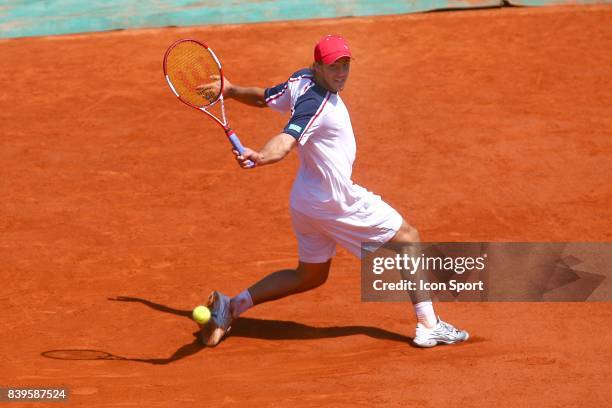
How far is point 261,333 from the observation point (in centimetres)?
750

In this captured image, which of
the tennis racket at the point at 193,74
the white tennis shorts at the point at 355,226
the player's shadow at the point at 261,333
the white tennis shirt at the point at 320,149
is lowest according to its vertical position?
the player's shadow at the point at 261,333

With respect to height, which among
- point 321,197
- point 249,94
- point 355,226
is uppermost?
point 249,94

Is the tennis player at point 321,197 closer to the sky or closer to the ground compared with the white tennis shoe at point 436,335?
closer to the sky

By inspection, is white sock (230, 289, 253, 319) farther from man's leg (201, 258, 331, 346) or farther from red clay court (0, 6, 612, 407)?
red clay court (0, 6, 612, 407)

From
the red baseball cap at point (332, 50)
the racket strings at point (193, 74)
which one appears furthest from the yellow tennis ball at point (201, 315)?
the red baseball cap at point (332, 50)

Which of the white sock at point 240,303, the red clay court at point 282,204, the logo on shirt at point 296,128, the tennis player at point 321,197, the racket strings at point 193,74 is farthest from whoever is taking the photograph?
the white sock at point 240,303

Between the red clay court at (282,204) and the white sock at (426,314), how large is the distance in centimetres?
21

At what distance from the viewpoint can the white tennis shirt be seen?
656 cm

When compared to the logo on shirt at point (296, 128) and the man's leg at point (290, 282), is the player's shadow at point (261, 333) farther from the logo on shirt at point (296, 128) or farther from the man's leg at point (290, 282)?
the logo on shirt at point (296, 128)

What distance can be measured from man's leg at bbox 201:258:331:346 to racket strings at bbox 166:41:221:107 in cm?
131

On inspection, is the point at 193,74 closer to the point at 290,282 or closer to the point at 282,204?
the point at 290,282

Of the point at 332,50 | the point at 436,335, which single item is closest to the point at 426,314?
the point at 436,335

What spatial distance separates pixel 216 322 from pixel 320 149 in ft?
4.86

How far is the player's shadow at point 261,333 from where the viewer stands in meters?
7.06
